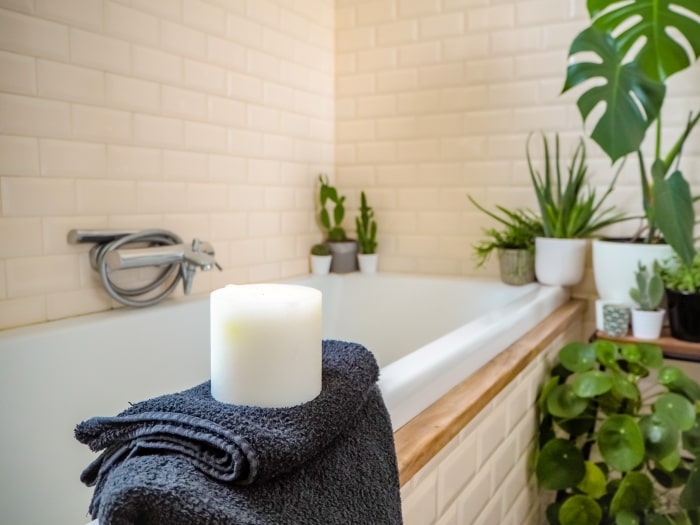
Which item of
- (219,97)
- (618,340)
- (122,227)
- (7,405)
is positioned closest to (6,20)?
(122,227)

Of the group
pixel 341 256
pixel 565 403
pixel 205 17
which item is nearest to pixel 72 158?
pixel 205 17

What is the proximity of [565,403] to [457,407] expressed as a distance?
0.57m

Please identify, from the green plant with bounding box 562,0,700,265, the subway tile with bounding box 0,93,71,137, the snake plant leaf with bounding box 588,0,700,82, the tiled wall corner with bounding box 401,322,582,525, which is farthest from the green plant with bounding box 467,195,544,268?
the subway tile with bounding box 0,93,71,137

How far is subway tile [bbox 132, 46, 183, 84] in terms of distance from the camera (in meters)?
1.49

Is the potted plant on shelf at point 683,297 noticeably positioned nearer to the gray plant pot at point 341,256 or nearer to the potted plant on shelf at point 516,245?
the potted plant on shelf at point 516,245

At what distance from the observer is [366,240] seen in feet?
7.43

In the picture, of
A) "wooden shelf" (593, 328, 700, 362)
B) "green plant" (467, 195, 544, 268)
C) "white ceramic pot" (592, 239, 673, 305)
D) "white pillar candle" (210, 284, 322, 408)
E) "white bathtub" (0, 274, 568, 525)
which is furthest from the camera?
"green plant" (467, 195, 544, 268)

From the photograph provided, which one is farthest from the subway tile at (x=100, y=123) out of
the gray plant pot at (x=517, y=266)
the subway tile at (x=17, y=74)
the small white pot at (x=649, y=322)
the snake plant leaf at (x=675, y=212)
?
the small white pot at (x=649, y=322)

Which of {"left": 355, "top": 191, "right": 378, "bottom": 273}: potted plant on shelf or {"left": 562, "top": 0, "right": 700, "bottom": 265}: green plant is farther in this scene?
{"left": 355, "top": 191, "right": 378, "bottom": 273}: potted plant on shelf

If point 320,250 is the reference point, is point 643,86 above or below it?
above

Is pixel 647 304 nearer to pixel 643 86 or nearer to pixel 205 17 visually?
pixel 643 86

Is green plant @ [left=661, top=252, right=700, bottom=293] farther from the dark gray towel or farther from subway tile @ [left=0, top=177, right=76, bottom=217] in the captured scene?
subway tile @ [left=0, top=177, right=76, bottom=217]

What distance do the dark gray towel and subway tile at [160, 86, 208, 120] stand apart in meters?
1.13

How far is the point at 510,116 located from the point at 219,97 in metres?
0.98
